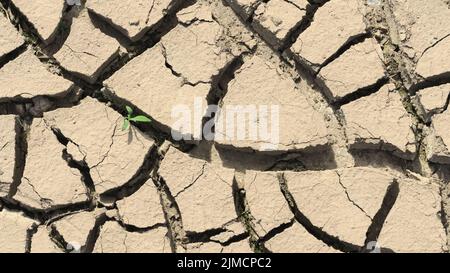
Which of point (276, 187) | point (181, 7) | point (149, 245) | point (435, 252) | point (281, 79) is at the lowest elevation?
point (435, 252)

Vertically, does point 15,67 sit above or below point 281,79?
above

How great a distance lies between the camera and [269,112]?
2734 mm

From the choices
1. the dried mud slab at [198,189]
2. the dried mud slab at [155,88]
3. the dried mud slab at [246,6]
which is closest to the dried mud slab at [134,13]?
the dried mud slab at [155,88]

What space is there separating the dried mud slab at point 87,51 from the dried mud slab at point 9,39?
0.64ft

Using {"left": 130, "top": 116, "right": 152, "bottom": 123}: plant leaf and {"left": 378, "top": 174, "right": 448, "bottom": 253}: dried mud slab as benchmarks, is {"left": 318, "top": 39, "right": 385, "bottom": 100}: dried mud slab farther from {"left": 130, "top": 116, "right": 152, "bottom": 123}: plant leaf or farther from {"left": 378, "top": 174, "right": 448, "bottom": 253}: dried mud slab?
{"left": 130, "top": 116, "right": 152, "bottom": 123}: plant leaf

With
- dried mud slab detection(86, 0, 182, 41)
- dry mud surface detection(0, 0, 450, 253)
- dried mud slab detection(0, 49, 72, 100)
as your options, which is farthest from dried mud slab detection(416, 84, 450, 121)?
dried mud slab detection(0, 49, 72, 100)

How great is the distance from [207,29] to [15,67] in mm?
906

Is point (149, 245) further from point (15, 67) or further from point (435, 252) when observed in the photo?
point (435, 252)

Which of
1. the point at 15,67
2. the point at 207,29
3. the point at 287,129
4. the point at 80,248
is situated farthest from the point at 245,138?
the point at 15,67

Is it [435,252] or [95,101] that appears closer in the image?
[435,252]

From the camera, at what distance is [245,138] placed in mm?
2709

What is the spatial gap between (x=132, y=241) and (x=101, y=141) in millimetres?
468

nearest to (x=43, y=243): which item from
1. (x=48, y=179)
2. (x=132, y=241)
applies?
(x=48, y=179)

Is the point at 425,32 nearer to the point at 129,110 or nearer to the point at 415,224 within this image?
the point at 415,224
